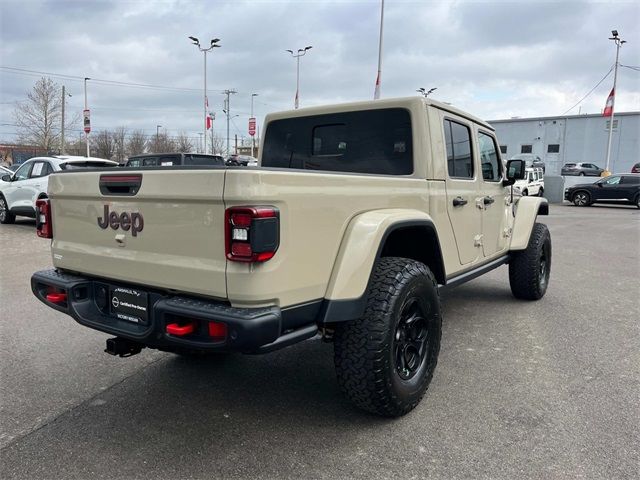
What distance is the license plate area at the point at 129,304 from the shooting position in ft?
8.66

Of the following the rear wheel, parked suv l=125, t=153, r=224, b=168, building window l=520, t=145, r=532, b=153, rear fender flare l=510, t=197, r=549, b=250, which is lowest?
the rear wheel

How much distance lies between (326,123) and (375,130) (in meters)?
0.46

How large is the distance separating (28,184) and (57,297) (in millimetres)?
10217

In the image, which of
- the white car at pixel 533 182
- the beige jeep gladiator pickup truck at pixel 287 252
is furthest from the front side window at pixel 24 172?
the white car at pixel 533 182

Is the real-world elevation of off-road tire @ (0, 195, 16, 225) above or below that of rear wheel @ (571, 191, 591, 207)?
below

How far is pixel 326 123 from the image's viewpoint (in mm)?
4055

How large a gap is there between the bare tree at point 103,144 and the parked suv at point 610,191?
4865 centimetres

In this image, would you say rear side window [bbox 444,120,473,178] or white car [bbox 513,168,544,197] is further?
white car [bbox 513,168,544,197]

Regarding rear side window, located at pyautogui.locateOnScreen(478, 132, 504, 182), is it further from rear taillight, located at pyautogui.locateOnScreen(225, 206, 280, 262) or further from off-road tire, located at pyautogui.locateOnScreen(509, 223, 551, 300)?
rear taillight, located at pyautogui.locateOnScreen(225, 206, 280, 262)

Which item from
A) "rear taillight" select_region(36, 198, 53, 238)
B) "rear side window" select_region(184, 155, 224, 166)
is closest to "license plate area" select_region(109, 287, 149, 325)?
"rear taillight" select_region(36, 198, 53, 238)

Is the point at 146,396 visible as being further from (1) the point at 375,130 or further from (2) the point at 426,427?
(1) the point at 375,130

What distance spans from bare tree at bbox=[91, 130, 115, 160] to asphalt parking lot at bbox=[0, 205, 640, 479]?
57.1 metres

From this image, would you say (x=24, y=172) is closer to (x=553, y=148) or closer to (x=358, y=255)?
(x=358, y=255)

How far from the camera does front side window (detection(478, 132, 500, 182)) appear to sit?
4.65 metres
